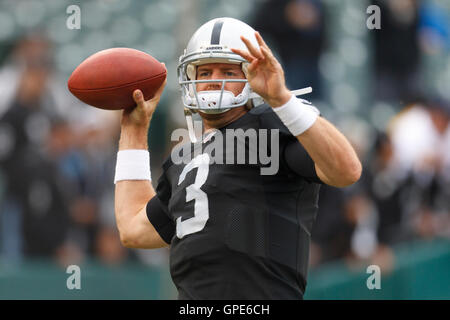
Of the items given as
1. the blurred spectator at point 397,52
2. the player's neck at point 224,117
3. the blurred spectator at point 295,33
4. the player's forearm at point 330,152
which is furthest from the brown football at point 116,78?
the blurred spectator at point 397,52

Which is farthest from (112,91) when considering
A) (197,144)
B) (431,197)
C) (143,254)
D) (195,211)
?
(431,197)

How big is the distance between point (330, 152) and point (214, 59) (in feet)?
2.18

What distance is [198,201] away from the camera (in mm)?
2836

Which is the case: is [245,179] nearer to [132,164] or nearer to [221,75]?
[221,75]

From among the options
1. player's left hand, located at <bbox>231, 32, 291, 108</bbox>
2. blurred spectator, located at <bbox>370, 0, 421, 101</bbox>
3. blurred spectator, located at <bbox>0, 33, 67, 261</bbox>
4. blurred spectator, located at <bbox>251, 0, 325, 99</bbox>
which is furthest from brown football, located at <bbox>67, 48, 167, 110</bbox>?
blurred spectator, located at <bbox>370, 0, 421, 101</bbox>

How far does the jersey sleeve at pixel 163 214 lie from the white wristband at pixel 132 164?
0.15 m

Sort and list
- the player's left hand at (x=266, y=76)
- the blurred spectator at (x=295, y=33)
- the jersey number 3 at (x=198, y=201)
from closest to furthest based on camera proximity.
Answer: the player's left hand at (x=266, y=76) < the jersey number 3 at (x=198, y=201) < the blurred spectator at (x=295, y=33)

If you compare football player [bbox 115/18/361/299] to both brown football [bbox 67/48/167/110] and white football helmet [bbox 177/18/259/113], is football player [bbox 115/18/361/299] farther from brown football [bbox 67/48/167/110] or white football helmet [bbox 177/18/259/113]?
brown football [bbox 67/48/167/110]

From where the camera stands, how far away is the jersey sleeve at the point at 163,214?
318cm

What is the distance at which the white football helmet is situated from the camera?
2.89 m

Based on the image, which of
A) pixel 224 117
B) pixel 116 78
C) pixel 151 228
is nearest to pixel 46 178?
pixel 151 228

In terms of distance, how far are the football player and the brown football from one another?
0.15 meters

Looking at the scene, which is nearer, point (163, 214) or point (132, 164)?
point (163, 214)

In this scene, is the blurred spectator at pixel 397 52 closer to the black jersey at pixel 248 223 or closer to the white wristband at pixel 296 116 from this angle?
the black jersey at pixel 248 223
